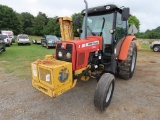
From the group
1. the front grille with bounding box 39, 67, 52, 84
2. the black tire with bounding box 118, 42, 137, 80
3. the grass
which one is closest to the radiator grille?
the front grille with bounding box 39, 67, 52, 84

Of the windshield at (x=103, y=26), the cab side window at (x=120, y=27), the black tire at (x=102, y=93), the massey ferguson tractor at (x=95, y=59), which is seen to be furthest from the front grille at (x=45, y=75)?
the cab side window at (x=120, y=27)

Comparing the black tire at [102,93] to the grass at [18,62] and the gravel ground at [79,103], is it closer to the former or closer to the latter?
the gravel ground at [79,103]

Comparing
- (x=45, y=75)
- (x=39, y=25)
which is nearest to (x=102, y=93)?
(x=45, y=75)

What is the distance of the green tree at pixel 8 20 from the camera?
1628 inches

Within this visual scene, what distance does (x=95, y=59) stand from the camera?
4.09m

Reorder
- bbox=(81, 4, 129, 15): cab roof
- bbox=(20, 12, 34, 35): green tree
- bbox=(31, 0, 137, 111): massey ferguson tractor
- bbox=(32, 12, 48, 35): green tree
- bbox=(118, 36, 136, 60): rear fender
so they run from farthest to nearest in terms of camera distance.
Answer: bbox=(20, 12, 34, 35): green tree
bbox=(32, 12, 48, 35): green tree
bbox=(118, 36, 136, 60): rear fender
bbox=(81, 4, 129, 15): cab roof
bbox=(31, 0, 137, 111): massey ferguson tractor

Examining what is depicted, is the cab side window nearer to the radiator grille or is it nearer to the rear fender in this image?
the rear fender

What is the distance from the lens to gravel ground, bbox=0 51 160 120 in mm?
3061

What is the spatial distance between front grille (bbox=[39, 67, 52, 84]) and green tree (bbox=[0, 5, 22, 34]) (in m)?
43.8

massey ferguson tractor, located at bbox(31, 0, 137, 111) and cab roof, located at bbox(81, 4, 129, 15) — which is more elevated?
cab roof, located at bbox(81, 4, 129, 15)

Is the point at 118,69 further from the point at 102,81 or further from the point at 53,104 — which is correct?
the point at 53,104

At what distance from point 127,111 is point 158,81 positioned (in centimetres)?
256

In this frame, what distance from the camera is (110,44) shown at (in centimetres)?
424

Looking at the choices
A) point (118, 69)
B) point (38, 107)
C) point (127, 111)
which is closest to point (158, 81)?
point (118, 69)
